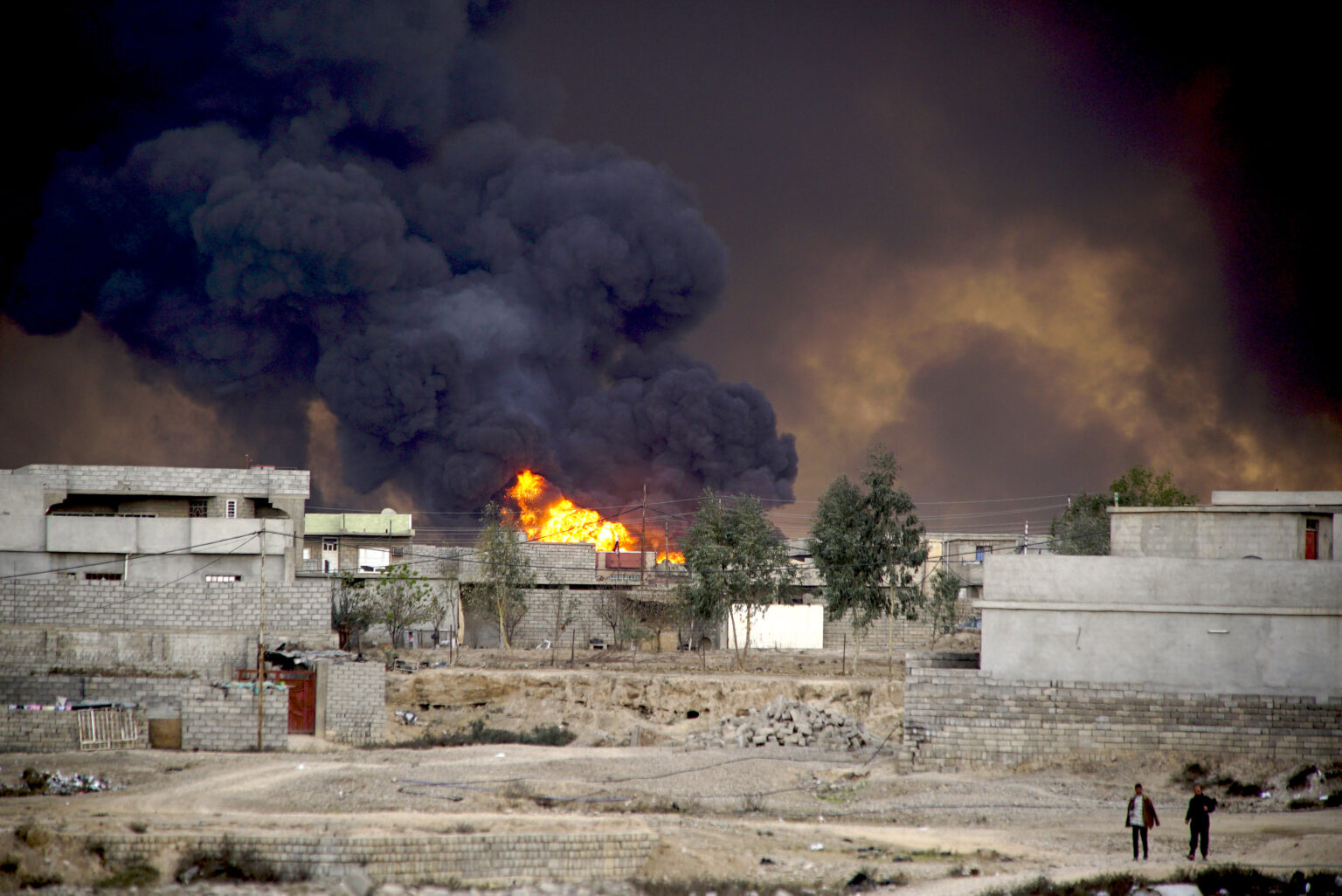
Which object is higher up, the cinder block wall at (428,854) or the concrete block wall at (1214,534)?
the concrete block wall at (1214,534)

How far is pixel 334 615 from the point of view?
44.1 meters

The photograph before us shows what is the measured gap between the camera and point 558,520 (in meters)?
79.8

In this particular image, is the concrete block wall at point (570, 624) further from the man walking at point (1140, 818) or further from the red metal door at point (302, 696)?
the man walking at point (1140, 818)

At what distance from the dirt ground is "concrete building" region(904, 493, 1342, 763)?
818 mm

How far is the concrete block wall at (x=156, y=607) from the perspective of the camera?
39469 mm

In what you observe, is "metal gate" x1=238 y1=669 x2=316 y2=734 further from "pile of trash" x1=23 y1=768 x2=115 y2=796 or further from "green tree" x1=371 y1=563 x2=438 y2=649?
"green tree" x1=371 y1=563 x2=438 y2=649

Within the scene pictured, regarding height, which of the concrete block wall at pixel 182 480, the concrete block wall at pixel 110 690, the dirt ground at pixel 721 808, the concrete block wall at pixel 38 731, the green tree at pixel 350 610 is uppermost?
the concrete block wall at pixel 182 480

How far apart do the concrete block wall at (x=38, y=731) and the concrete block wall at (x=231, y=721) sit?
2443mm

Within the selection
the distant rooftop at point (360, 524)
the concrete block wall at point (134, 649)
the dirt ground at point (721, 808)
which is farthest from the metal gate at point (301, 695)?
the distant rooftop at point (360, 524)

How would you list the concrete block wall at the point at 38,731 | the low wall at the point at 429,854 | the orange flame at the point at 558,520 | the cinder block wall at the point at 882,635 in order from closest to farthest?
the low wall at the point at 429,854 → the concrete block wall at the point at 38,731 → the cinder block wall at the point at 882,635 → the orange flame at the point at 558,520

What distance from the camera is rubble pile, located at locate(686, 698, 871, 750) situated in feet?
106

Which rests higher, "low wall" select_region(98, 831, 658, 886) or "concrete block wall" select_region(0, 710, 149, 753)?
"concrete block wall" select_region(0, 710, 149, 753)

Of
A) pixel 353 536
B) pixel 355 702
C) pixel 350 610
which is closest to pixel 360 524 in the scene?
pixel 353 536

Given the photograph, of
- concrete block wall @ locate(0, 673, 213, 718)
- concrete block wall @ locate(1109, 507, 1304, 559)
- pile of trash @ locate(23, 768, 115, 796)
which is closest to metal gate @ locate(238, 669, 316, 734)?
concrete block wall @ locate(0, 673, 213, 718)
